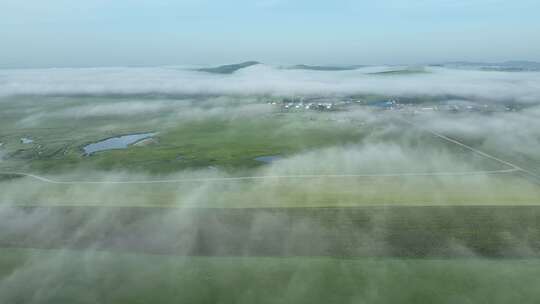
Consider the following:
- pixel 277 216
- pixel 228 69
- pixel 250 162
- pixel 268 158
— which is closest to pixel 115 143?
pixel 250 162

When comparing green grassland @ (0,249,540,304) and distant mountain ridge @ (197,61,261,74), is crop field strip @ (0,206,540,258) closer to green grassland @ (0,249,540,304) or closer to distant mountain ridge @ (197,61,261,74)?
green grassland @ (0,249,540,304)

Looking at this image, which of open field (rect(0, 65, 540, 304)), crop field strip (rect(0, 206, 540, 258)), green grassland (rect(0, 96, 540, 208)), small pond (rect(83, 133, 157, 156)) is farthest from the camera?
small pond (rect(83, 133, 157, 156))

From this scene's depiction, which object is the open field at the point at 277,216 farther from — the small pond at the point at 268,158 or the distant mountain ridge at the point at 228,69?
the distant mountain ridge at the point at 228,69

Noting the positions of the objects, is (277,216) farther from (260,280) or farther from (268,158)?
(268,158)

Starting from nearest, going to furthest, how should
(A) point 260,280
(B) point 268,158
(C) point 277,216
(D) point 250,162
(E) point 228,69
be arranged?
1. (A) point 260,280
2. (C) point 277,216
3. (D) point 250,162
4. (B) point 268,158
5. (E) point 228,69

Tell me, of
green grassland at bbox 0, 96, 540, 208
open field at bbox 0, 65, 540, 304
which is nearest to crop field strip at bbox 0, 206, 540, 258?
open field at bbox 0, 65, 540, 304

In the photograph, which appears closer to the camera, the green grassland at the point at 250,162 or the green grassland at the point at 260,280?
the green grassland at the point at 260,280

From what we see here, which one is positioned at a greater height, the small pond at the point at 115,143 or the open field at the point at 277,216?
the small pond at the point at 115,143

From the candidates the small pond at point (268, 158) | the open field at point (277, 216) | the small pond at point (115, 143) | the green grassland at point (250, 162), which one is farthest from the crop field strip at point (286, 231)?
the small pond at point (115, 143)
